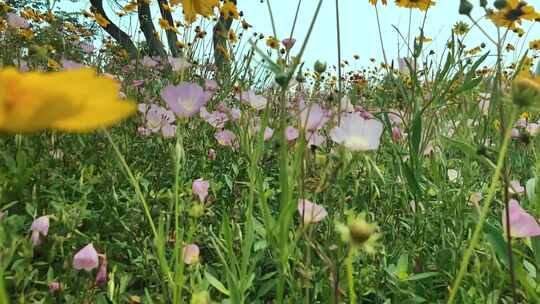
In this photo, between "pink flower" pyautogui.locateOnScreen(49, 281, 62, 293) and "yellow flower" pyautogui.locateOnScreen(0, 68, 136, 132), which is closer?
"yellow flower" pyautogui.locateOnScreen(0, 68, 136, 132)

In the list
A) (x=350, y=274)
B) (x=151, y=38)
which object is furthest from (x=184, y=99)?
(x=151, y=38)

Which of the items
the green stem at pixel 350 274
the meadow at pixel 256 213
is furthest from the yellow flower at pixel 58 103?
the green stem at pixel 350 274

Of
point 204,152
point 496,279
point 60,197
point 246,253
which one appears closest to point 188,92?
point 246,253

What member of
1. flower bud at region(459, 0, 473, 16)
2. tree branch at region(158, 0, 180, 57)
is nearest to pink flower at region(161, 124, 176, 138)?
flower bud at region(459, 0, 473, 16)

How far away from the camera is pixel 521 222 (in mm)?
642

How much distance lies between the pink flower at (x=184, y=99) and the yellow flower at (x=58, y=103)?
52 centimetres

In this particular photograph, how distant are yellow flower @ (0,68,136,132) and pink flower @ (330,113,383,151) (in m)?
0.47

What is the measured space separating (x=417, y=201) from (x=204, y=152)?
657mm

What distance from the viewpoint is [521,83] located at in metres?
0.43

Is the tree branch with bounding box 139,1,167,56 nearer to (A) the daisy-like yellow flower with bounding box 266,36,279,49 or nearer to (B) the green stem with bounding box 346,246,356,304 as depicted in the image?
(A) the daisy-like yellow flower with bounding box 266,36,279,49

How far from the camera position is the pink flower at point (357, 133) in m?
0.67

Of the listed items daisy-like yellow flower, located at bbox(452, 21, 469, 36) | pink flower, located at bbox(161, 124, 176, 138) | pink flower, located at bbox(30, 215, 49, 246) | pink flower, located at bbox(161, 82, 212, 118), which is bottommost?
pink flower, located at bbox(30, 215, 49, 246)

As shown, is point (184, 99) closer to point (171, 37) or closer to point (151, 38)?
point (171, 37)

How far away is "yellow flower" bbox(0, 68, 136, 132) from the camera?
202 millimetres
